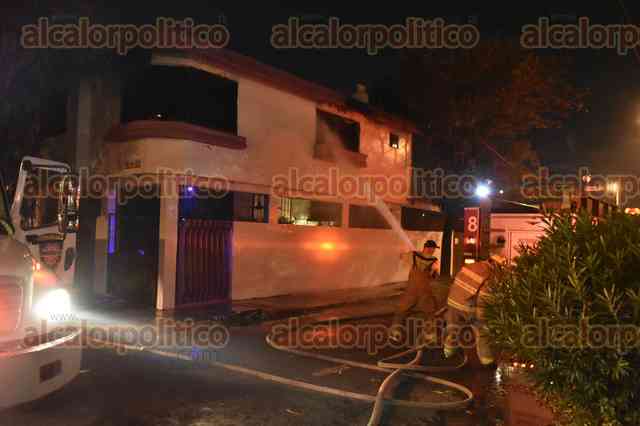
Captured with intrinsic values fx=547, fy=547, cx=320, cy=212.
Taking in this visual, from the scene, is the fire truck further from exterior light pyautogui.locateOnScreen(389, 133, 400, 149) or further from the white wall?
exterior light pyautogui.locateOnScreen(389, 133, 400, 149)

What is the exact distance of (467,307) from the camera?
7.91 metres

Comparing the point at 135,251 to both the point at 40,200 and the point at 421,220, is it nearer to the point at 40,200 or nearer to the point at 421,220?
the point at 40,200

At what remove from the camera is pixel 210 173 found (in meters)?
13.3

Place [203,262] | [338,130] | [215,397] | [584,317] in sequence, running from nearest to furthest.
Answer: [584,317]
[215,397]
[203,262]
[338,130]

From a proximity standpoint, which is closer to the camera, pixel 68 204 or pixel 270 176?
pixel 68 204

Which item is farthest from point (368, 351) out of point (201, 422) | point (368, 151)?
point (368, 151)

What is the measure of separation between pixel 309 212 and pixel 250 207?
9.18 feet

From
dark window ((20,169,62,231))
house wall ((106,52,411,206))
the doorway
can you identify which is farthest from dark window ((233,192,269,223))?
dark window ((20,169,62,231))

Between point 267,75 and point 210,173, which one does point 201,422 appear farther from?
point 267,75

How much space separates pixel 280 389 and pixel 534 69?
1739 centimetres

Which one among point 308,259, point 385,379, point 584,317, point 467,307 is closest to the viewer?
point 584,317

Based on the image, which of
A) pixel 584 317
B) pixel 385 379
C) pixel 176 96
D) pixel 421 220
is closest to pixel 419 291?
pixel 385 379

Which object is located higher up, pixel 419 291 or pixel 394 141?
pixel 394 141

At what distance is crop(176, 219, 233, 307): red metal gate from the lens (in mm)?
12906
